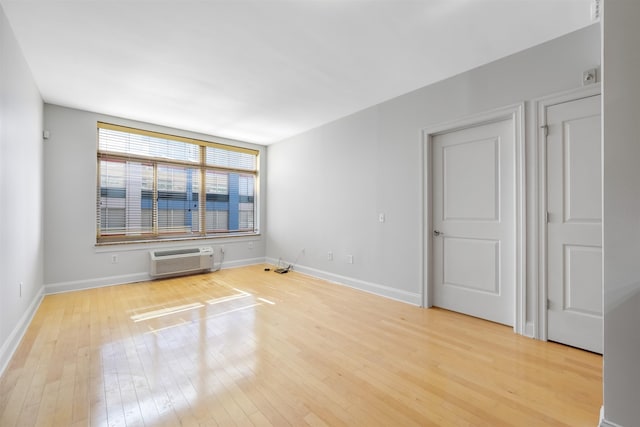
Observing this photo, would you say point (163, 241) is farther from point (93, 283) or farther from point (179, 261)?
point (93, 283)

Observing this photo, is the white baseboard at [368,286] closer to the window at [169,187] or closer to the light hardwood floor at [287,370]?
the light hardwood floor at [287,370]

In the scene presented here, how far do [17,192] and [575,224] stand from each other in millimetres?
4754

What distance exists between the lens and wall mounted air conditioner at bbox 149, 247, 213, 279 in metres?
4.43

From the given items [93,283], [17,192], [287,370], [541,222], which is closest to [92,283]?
[93,283]

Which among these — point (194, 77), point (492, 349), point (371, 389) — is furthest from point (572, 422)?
point (194, 77)

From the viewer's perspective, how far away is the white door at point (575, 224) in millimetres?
2201

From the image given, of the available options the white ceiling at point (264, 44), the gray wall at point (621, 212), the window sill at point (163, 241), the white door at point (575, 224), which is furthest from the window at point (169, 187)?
the gray wall at point (621, 212)

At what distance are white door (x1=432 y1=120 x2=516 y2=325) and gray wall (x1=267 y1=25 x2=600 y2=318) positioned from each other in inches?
7.8

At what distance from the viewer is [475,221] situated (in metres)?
2.95

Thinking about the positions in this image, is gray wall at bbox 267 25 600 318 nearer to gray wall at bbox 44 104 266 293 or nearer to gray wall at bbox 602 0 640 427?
gray wall at bbox 602 0 640 427

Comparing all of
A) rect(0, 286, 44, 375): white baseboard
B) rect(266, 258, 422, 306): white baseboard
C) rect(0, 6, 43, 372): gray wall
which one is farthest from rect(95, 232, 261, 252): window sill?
rect(266, 258, 422, 306): white baseboard

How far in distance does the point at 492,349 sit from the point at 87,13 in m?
4.05

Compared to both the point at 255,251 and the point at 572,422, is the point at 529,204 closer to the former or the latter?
the point at 572,422

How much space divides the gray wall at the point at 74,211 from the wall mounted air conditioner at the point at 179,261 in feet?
1.18
